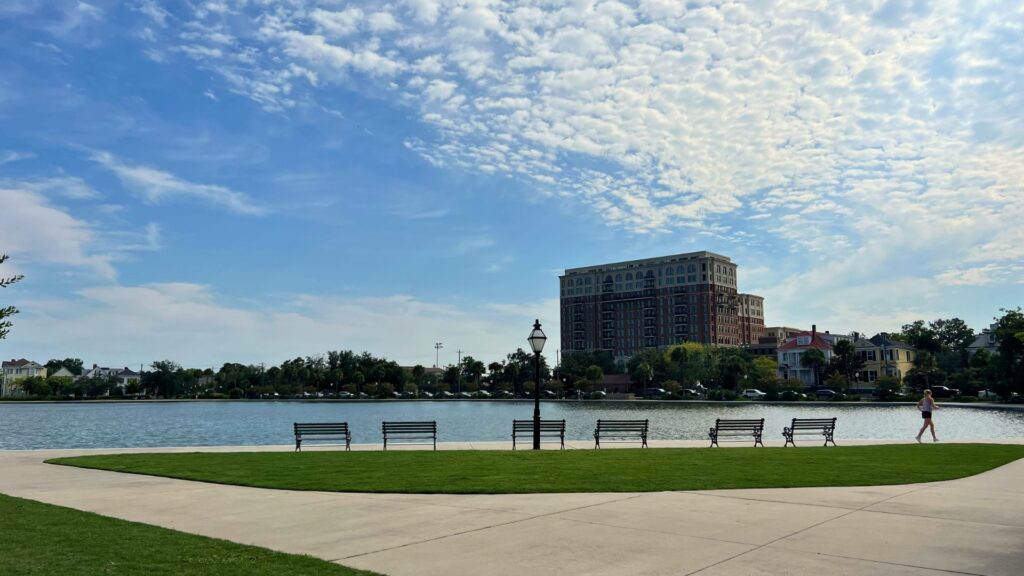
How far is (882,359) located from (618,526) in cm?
15546

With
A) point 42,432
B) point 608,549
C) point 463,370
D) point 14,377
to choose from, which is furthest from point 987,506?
point 14,377

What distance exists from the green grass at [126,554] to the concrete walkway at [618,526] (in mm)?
618

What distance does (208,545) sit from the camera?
9.76m

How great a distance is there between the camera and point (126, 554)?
30.0 ft

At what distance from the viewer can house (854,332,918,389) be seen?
14612 centimetres

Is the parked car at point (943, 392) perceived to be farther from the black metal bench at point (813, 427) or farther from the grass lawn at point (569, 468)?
the grass lawn at point (569, 468)

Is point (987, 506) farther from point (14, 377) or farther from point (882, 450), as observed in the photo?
point (14, 377)

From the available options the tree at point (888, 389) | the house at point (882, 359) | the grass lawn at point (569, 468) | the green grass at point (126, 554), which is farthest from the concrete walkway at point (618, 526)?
the house at point (882, 359)

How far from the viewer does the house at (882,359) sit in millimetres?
146125

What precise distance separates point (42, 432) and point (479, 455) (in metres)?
42.1

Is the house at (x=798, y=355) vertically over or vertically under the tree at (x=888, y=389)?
over

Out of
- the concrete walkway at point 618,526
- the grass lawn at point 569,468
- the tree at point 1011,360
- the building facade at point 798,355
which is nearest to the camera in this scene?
the concrete walkway at point 618,526

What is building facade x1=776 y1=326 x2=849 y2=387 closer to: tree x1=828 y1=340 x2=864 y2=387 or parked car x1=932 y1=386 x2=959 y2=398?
A: tree x1=828 y1=340 x2=864 y2=387

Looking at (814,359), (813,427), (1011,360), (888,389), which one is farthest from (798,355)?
(813,427)
